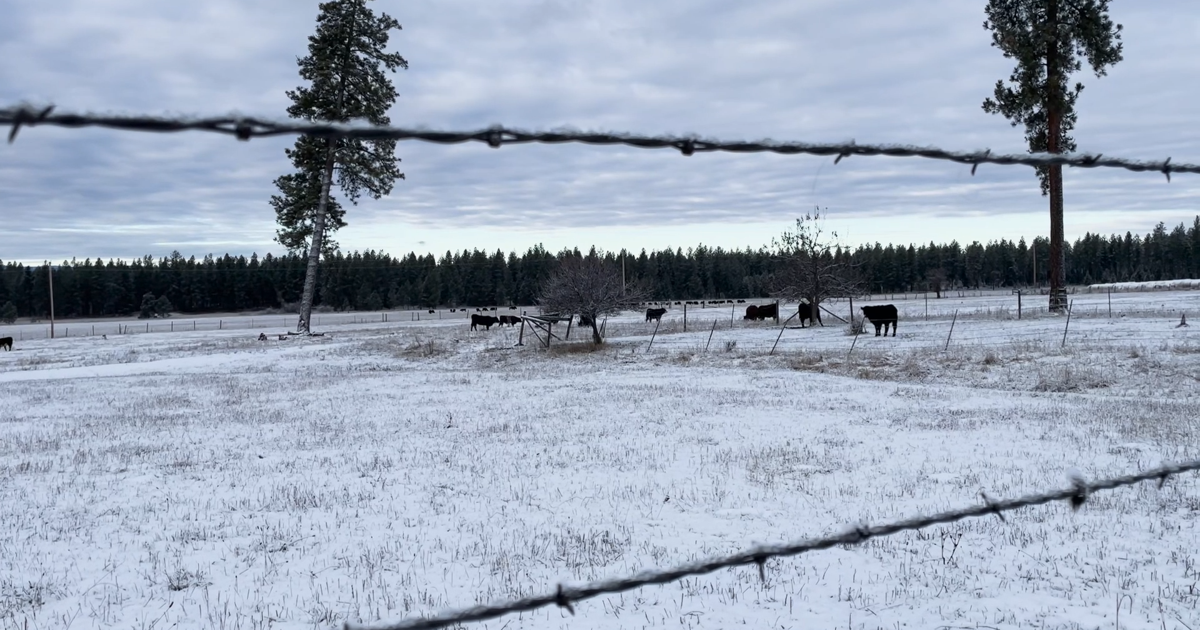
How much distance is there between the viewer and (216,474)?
400 inches

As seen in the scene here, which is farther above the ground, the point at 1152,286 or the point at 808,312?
the point at 1152,286

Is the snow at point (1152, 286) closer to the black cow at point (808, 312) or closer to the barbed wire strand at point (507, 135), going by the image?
the black cow at point (808, 312)

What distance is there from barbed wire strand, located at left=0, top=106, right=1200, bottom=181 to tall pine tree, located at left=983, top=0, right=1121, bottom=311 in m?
32.3

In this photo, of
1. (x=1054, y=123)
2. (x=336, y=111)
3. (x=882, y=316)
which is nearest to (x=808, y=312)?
(x=882, y=316)

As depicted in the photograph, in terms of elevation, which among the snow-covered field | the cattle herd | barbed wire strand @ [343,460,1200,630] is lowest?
the snow-covered field


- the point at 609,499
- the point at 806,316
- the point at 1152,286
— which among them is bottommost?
the point at 609,499

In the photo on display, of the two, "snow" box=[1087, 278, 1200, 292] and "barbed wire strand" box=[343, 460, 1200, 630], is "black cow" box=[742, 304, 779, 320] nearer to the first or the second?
"snow" box=[1087, 278, 1200, 292]

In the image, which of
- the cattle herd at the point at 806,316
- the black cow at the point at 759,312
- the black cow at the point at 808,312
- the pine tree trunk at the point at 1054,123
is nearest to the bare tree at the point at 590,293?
the cattle herd at the point at 806,316

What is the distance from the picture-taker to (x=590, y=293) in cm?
3250

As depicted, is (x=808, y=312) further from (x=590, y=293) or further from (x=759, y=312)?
(x=590, y=293)

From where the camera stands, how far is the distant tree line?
357 ft

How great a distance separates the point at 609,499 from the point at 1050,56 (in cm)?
3164

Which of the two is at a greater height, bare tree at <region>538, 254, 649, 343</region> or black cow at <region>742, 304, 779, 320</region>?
bare tree at <region>538, 254, 649, 343</region>

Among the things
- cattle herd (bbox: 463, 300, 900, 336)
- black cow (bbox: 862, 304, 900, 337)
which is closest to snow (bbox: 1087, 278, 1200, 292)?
cattle herd (bbox: 463, 300, 900, 336)
